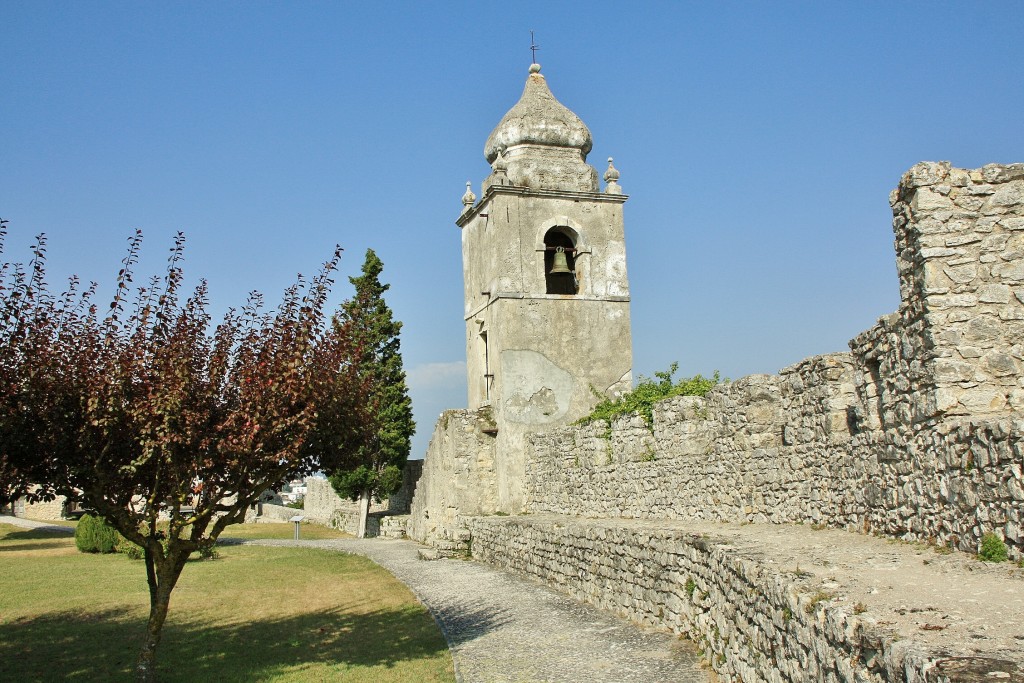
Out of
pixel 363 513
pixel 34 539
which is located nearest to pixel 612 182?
pixel 363 513

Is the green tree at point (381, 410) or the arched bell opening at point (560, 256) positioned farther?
the green tree at point (381, 410)

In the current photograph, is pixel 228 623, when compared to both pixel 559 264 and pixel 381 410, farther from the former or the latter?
pixel 381 410

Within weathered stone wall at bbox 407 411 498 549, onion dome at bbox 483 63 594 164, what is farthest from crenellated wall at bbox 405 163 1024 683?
onion dome at bbox 483 63 594 164

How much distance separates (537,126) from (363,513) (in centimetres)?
1365

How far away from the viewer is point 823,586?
6.11 meters

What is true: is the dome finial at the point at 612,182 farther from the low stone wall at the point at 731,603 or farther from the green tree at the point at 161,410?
the green tree at the point at 161,410

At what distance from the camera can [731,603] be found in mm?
8078

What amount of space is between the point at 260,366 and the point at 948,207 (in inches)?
246

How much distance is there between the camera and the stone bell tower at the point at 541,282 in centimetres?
2122

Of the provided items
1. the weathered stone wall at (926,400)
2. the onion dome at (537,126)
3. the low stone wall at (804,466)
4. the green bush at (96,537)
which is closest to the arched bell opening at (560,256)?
the onion dome at (537,126)

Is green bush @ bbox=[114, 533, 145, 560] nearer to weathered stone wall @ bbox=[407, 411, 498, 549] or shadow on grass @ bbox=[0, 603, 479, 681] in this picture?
weathered stone wall @ bbox=[407, 411, 498, 549]

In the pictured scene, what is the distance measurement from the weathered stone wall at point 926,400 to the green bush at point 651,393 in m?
4.14

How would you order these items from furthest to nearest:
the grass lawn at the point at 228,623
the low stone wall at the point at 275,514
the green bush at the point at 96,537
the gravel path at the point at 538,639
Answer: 1. the low stone wall at the point at 275,514
2. the green bush at the point at 96,537
3. the grass lawn at the point at 228,623
4. the gravel path at the point at 538,639

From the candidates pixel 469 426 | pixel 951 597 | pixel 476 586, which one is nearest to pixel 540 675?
pixel 951 597
